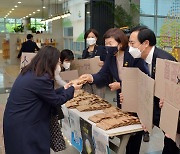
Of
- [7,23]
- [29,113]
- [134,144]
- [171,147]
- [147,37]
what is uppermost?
[7,23]

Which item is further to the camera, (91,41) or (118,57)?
(91,41)

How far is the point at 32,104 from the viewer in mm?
1770

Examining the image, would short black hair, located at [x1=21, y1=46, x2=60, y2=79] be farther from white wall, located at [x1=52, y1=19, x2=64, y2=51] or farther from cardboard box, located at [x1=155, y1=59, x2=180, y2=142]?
white wall, located at [x1=52, y1=19, x2=64, y2=51]

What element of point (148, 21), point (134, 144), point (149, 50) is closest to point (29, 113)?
point (149, 50)

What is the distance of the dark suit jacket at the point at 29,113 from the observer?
1744 millimetres

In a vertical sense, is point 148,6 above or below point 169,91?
above

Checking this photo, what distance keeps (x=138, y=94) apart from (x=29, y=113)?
0.82 m

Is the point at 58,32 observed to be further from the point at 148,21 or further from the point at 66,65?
the point at 66,65

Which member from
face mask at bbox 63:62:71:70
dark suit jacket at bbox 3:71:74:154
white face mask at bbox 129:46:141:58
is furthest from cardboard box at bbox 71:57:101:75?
dark suit jacket at bbox 3:71:74:154

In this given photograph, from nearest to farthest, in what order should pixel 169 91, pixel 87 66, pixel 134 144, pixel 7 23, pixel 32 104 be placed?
1. pixel 169 91
2. pixel 32 104
3. pixel 134 144
4. pixel 87 66
5. pixel 7 23

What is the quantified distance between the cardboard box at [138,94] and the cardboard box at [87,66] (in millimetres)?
1027

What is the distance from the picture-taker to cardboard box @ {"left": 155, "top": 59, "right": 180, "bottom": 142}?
1479 mm

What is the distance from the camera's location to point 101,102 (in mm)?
2637

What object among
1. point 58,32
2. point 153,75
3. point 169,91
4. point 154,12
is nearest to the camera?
point 169,91
